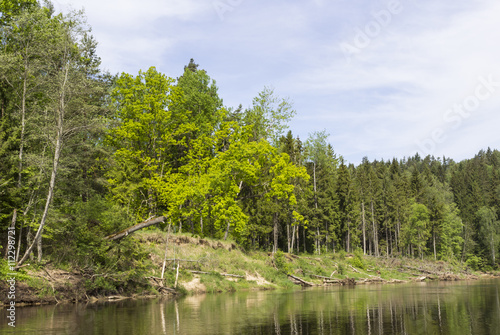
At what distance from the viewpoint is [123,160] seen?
44.5m

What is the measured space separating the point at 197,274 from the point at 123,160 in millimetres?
15078

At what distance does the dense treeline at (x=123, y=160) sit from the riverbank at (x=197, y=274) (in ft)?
5.86

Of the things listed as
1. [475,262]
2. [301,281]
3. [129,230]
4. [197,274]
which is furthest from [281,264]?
[475,262]

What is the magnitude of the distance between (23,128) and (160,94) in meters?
20.4

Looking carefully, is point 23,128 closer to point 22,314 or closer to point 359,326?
point 22,314

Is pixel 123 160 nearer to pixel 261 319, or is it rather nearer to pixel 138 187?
pixel 138 187

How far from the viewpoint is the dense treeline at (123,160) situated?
2867cm

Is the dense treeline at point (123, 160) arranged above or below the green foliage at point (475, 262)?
above

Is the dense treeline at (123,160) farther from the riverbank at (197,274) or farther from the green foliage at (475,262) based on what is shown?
the green foliage at (475,262)

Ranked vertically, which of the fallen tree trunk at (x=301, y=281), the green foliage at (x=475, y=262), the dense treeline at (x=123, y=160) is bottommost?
the green foliage at (x=475, y=262)

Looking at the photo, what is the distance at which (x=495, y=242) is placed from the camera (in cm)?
11831

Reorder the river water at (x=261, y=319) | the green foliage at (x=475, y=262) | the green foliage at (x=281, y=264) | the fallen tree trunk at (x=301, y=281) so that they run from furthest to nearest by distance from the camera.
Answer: the green foliage at (x=475, y=262), the green foliage at (x=281, y=264), the fallen tree trunk at (x=301, y=281), the river water at (x=261, y=319)

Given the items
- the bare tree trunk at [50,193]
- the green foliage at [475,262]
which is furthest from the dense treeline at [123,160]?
the green foliage at [475,262]

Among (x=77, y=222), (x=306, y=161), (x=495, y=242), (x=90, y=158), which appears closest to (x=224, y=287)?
(x=77, y=222)
